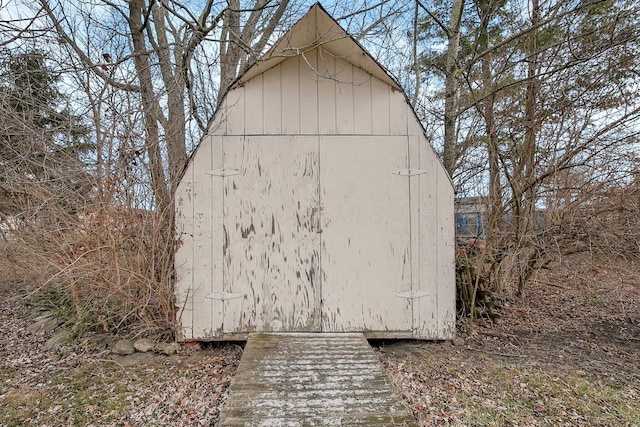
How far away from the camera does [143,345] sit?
347 cm

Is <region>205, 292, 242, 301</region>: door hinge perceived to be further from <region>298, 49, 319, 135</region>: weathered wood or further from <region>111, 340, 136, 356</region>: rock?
<region>298, 49, 319, 135</region>: weathered wood

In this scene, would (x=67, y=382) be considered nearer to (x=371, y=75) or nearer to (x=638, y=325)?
(x=371, y=75)

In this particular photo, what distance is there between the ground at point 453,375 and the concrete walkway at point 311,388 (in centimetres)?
39

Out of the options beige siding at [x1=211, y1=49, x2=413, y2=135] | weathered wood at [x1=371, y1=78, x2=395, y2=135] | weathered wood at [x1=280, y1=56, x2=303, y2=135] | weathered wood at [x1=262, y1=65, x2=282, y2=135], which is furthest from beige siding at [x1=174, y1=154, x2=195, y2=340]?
weathered wood at [x1=371, y1=78, x2=395, y2=135]

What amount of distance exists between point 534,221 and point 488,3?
343cm

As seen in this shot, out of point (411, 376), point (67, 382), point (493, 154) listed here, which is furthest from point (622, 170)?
point (67, 382)

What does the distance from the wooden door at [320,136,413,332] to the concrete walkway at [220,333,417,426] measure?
39 cm

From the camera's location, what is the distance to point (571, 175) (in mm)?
4219

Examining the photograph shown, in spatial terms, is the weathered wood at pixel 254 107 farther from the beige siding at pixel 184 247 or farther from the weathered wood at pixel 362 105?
the weathered wood at pixel 362 105

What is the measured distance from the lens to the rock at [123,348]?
3443mm

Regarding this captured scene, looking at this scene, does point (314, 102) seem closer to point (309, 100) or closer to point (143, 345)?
point (309, 100)

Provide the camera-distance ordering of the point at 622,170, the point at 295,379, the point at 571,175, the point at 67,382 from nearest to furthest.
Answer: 1. the point at 295,379
2. the point at 67,382
3. the point at 622,170
4. the point at 571,175

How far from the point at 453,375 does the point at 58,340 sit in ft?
14.6

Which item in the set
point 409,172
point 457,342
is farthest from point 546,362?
point 409,172
